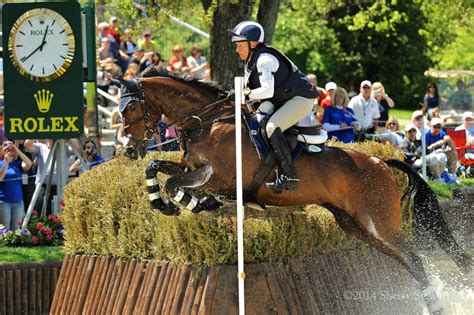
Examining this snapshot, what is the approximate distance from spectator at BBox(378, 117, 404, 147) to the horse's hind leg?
6375 millimetres

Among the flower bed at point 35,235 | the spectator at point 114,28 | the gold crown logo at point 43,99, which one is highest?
the gold crown logo at point 43,99

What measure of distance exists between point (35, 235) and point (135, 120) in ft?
12.4

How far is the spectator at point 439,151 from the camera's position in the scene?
18047mm

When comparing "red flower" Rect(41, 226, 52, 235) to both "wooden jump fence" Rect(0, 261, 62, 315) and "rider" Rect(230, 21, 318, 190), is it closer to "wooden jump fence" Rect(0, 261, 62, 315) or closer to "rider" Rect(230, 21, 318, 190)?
"wooden jump fence" Rect(0, 261, 62, 315)

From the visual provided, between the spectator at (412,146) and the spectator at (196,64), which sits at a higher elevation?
the spectator at (196,64)

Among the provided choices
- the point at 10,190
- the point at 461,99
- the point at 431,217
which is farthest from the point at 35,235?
the point at 461,99

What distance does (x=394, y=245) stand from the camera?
1141 cm

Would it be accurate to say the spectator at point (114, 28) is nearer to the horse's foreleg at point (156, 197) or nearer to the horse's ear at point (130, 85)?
the horse's ear at point (130, 85)

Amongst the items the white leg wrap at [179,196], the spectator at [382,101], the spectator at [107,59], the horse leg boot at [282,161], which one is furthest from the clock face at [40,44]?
the spectator at [382,101]

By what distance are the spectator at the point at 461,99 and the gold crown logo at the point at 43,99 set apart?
12224 millimetres

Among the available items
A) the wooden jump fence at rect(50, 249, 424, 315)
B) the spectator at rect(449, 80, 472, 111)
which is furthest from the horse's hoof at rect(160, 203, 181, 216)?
the spectator at rect(449, 80, 472, 111)

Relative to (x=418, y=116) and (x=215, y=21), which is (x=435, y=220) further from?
(x=418, y=116)

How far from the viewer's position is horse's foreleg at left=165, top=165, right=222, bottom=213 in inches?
404

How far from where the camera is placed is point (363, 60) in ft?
109
